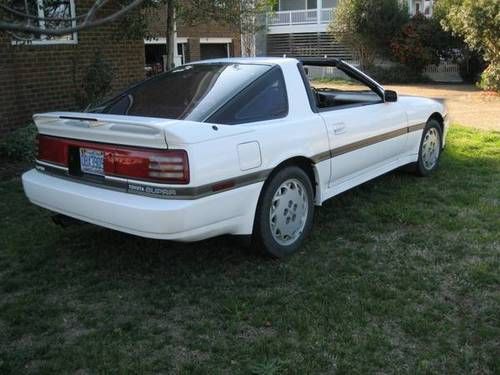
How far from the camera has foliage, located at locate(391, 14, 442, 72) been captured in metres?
21.2

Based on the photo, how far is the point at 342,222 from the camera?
5211 millimetres

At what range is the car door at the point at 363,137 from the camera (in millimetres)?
4876

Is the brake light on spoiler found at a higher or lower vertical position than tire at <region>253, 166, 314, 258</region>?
higher

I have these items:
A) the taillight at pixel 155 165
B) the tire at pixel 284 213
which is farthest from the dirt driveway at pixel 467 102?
the taillight at pixel 155 165

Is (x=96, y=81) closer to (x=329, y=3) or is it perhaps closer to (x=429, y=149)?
(x=429, y=149)

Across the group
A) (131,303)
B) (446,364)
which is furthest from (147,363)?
(446,364)

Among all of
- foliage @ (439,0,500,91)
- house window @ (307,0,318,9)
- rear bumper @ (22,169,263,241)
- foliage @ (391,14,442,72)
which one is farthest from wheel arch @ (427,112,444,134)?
house window @ (307,0,318,9)

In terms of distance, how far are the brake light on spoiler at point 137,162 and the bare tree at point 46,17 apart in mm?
819

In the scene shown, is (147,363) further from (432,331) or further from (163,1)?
(163,1)

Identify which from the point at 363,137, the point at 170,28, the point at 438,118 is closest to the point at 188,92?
the point at 363,137

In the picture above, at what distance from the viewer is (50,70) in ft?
30.8

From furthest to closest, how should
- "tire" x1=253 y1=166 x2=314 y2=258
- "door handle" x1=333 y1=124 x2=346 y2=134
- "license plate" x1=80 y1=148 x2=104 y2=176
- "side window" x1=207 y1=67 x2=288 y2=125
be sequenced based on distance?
1. "door handle" x1=333 y1=124 x2=346 y2=134
2. "tire" x1=253 y1=166 x2=314 y2=258
3. "side window" x1=207 y1=67 x2=288 y2=125
4. "license plate" x1=80 y1=148 x2=104 y2=176

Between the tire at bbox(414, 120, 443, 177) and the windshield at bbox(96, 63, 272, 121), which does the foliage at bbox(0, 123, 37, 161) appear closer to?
the windshield at bbox(96, 63, 272, 121)

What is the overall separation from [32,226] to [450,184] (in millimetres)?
4269
